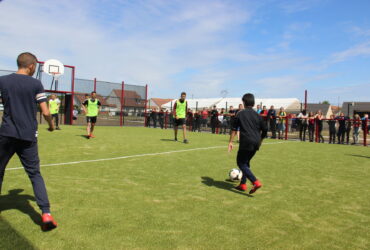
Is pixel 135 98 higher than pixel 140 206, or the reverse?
pixel 135 98

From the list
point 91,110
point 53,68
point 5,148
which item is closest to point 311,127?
point 91,110

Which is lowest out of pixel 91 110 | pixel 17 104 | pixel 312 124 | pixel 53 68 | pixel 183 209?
pixel 183 209

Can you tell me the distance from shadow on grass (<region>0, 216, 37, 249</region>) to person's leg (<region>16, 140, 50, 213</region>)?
352 mm

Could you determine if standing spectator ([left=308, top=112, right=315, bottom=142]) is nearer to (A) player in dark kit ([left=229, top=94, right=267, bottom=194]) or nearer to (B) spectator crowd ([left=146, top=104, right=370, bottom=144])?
(B) spectator crowd ([left=146, top=104, right=370, bottom=144])

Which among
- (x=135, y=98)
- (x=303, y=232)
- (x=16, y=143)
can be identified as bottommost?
(x=303, y=232)

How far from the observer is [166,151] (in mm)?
9500

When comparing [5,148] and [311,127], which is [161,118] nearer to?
[311,127]

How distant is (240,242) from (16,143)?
267 cm

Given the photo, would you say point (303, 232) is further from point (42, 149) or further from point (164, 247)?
point (42, 149)

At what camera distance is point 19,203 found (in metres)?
4.01

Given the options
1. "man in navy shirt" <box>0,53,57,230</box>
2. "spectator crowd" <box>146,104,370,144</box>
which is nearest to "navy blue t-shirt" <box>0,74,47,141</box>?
"man in navy shirt" <box>0,53,57,230</box>

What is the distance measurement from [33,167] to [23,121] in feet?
1.76

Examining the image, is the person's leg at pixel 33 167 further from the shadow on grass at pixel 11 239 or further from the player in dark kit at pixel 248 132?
the player in dark kit at pixel 248 132

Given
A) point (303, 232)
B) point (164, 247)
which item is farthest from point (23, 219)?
point (303, 232)
